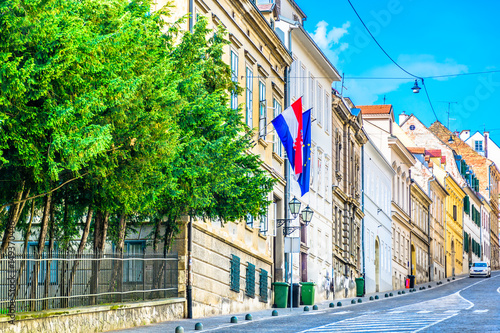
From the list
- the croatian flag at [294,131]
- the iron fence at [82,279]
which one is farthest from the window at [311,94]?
the iron fence at [82,279]

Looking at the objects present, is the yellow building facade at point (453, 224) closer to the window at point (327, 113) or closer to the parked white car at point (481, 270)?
the parked white car at point (481, 270)

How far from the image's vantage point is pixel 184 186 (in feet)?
64.8

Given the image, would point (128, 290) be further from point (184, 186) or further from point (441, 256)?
point (441, 256)

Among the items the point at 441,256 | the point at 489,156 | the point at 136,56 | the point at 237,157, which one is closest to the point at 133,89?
the point at 136,56

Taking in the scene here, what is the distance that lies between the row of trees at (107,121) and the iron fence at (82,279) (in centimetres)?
52

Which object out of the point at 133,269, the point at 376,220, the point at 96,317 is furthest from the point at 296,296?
the point at 376,220

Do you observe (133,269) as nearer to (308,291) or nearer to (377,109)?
(308,291)

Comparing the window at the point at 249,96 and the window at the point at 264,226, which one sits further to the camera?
the window at the point at 264,226

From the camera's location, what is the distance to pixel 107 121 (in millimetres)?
15320

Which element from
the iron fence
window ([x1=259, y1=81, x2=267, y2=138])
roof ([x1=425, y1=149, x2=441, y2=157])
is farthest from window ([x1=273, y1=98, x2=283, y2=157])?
roof ([x1=425, y1=149, x2=441, y2=157])

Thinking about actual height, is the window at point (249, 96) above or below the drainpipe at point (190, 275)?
above

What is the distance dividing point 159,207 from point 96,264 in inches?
82.0

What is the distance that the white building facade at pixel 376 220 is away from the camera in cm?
→ 5691

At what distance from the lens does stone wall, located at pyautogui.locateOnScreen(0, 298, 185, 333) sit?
15547 millimetres
